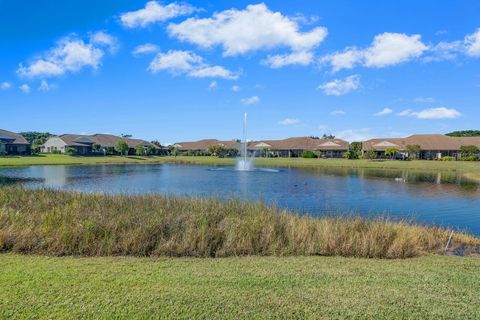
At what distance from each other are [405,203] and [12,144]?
242 feet

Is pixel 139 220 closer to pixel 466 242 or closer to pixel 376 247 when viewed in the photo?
pixel 376 247

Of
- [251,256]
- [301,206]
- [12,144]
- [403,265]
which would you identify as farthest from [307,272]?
[12,144]

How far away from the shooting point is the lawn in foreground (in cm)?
465

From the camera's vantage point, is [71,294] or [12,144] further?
[12,144]

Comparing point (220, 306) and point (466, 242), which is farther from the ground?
point (220, 306)

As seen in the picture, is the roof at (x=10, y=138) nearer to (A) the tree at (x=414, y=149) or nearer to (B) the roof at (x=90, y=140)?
(B) the roof at (x=90, y=140)

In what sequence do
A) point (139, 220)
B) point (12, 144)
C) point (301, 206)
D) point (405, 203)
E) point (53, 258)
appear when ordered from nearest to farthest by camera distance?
point (53, 258)
point (139, 220)
point (301, 206)
point (405, 203)
point (12, 144)

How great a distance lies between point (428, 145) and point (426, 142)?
136cm

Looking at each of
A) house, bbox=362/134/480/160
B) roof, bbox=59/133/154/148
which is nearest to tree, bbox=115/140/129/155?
roof, bbox=59/133/154/148

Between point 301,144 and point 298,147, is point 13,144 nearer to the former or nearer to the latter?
point 298,147

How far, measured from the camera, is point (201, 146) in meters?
104

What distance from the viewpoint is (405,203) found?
21688 millimetres

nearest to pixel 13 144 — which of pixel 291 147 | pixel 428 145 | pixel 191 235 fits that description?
pixel 291 147

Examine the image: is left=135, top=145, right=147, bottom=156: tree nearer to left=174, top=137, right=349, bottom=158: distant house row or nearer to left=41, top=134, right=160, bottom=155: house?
left=41, top=134, right=160, bottom=155: house
